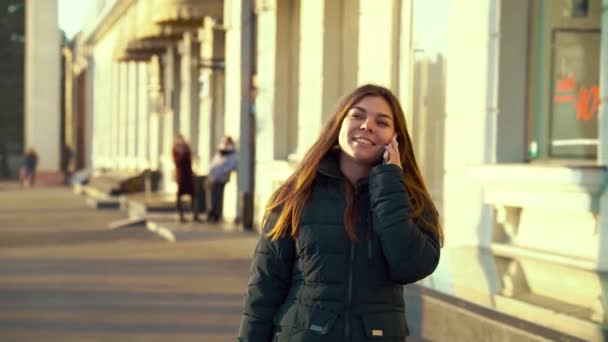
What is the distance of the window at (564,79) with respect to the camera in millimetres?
9246

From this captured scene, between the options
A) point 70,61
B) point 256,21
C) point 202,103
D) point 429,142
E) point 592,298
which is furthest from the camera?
point 70,61

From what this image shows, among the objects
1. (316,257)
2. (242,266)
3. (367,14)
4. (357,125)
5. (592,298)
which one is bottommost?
(242,266)

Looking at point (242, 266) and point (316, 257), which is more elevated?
point (316, 257)

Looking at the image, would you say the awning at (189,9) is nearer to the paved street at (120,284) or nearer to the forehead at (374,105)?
the paved street at (120,284)

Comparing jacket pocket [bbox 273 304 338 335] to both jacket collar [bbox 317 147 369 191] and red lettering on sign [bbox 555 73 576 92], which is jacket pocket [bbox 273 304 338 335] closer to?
jacket collar [bbox 317 147 369 191]

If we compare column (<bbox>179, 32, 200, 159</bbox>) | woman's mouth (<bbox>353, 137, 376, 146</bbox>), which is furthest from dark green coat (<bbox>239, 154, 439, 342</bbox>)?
column (<bbox>179, 32, 200, 159</bbox>)

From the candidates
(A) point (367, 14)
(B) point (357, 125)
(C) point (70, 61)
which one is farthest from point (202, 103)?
(C) point (70, 61)

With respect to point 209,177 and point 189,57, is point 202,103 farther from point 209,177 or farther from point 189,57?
point 209,177

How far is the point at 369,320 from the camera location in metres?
3.25

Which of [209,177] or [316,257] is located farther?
[209,177]

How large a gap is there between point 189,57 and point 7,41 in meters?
48.5

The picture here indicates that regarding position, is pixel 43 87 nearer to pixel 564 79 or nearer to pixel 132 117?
pixel 132 117

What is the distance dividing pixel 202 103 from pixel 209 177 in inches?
278

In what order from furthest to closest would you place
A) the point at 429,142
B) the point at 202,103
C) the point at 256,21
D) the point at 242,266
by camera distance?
the point at 202,103 → the point at 256,21 → the point at 242,266 → the point at 429,142
